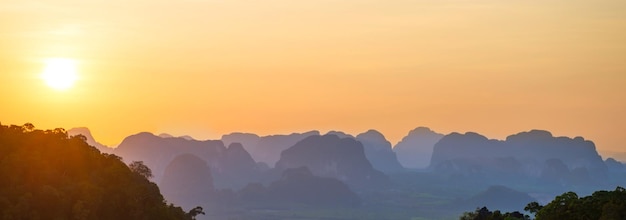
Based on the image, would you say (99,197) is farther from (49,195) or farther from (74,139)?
(74,139)

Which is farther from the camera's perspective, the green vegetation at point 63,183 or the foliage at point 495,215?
the foliage at point 495,215

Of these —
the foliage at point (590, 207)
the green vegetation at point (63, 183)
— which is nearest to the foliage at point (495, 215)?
the foliage at point (590, 207)

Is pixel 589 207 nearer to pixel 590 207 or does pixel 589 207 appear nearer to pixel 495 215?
pixel 590 207

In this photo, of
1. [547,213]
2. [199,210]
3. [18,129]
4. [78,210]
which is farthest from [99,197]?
[547,213]

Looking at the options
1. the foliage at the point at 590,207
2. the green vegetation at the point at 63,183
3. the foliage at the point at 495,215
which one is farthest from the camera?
the foliage at the point at 495,215

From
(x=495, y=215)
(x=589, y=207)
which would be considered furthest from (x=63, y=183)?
(x=589, y=207)

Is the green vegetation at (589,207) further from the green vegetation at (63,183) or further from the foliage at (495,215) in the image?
the green vegetation at (63,183)

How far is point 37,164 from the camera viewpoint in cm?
5694

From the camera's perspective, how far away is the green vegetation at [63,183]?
5397cm

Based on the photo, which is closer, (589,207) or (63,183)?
(589,207)

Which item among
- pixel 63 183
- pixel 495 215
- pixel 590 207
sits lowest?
pixel 590 207

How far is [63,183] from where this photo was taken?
5744 cm

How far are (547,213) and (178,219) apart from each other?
30915 mm

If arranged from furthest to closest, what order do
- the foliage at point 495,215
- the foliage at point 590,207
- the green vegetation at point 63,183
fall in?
the foliage at point 495,215 → the green vegetation at point 63,183 → the foliage at point 590,207
